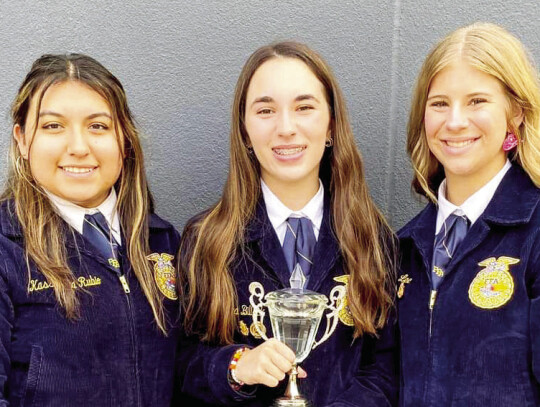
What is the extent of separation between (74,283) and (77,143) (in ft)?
1.59

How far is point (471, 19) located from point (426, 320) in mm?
1538

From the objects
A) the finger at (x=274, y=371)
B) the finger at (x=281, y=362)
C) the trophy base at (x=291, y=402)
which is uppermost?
the finger at (x=281, y=362)

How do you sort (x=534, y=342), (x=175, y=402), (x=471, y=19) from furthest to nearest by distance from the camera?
(x=471, y=19)
(x=175, y=402)
(x=534, y=342)

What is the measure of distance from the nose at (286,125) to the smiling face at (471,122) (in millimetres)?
508

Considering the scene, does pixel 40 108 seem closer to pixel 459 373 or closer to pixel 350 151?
pixel 350 151

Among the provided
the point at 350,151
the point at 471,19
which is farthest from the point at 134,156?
the point at 471,19

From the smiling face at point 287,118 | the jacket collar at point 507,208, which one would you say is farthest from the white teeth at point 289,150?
the jacket collar at point 507,208

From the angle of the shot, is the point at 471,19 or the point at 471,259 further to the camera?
the point at 471,19

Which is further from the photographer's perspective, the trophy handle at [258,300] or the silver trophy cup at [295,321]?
the trophy handle at [258,300]

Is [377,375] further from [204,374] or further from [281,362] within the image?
[204,374]

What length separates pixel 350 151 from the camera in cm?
317

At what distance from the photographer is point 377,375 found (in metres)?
2.94

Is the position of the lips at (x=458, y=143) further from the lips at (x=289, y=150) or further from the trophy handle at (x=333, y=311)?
the trophy handle at (x=333, y=311)

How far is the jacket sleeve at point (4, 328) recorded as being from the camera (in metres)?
2.59
